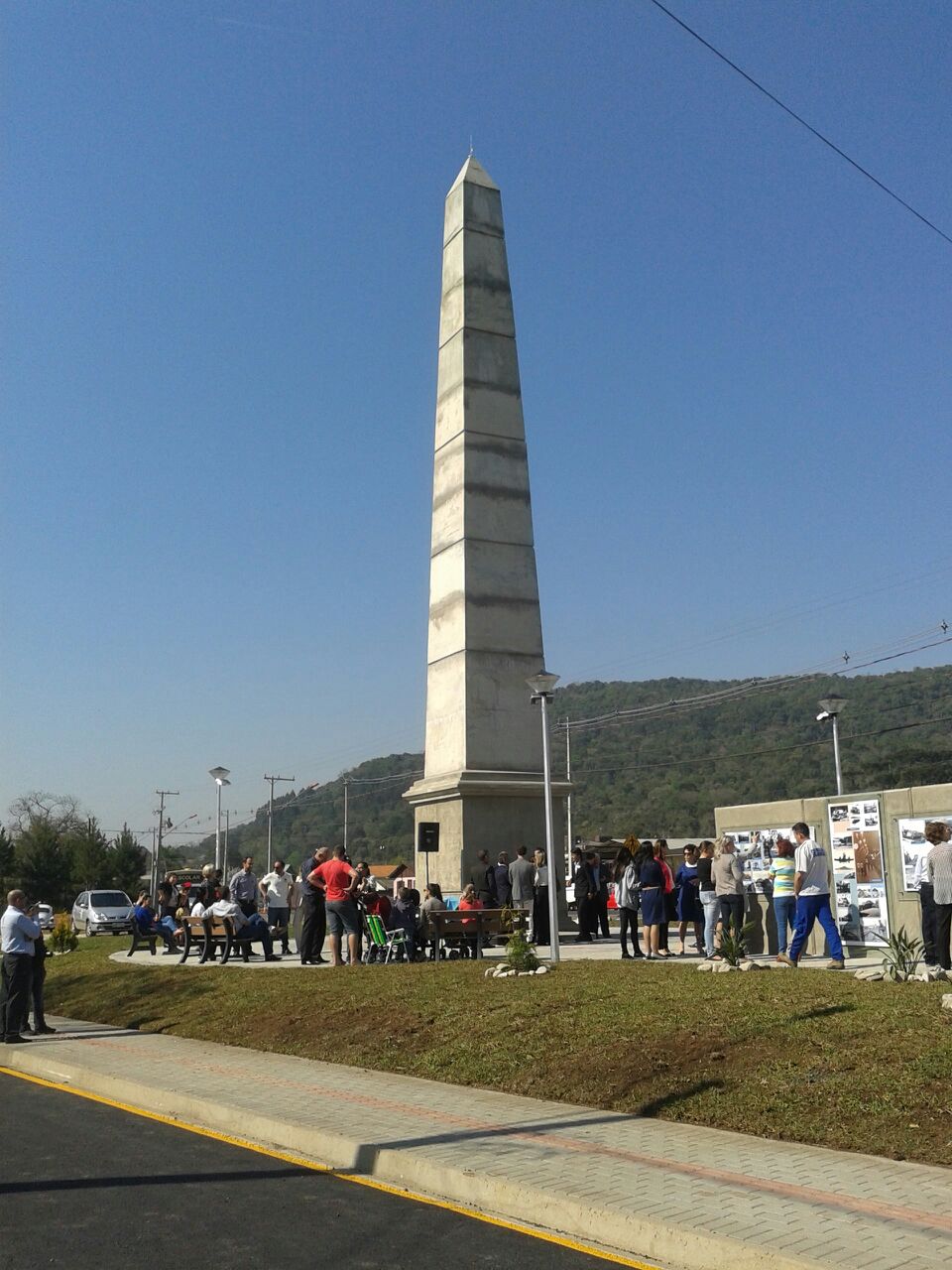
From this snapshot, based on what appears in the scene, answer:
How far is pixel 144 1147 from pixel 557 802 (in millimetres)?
15416

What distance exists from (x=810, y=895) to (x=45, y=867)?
210ft

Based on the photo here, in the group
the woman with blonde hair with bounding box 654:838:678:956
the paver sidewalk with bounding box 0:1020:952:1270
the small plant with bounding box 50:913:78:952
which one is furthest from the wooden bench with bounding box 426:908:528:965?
the small plant with bounding box 50:913:78:952

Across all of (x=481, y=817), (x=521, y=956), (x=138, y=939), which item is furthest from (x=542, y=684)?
(x=138, y=939)

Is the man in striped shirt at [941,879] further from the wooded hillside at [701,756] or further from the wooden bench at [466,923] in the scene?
the wooded hillside at [701,756]

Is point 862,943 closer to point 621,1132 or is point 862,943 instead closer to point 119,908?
point 621,1132

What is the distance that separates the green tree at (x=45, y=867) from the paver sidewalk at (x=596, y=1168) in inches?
2520

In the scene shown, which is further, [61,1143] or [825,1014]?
[825,1014]

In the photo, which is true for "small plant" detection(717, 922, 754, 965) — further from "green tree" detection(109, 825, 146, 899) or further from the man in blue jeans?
"green tree" detection(109, 825, 146, 899)

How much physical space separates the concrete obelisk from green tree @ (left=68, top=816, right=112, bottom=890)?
5323 centimetres

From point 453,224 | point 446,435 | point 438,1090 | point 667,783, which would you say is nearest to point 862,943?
point 438,1090

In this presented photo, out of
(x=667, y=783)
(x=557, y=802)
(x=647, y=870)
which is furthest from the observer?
(x=667, y=783)

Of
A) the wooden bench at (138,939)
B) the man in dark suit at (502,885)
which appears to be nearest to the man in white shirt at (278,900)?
the wooden bench at (138,939)

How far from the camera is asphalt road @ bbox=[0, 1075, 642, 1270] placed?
18.1 ft

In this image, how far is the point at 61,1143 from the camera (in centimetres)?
813
